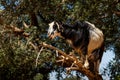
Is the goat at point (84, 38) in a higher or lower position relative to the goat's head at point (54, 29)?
lower

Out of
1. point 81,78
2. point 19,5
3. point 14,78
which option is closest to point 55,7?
point 19,5

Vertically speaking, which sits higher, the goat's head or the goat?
the goat's head

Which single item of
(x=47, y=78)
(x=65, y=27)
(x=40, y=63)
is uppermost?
(x=65, y=27)

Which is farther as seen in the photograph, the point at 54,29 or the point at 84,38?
the point at 84,38

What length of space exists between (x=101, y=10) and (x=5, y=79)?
3404mm

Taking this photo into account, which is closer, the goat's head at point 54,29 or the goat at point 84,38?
the goat's head at point 54,29

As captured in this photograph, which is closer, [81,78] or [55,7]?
[55,7]

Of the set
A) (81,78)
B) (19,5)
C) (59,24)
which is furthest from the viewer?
(81,78)

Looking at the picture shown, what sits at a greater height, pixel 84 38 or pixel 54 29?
pixel 54 29

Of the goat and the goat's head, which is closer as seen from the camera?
the goat's head

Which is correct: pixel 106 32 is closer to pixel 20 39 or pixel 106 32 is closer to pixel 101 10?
pixel 101 10

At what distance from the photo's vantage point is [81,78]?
812 centimetres

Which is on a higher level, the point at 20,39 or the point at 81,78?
the point at 20,39

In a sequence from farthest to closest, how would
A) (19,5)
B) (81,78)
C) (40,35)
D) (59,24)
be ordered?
(81,78)
(40,35)
(19,5)
(59,24)
